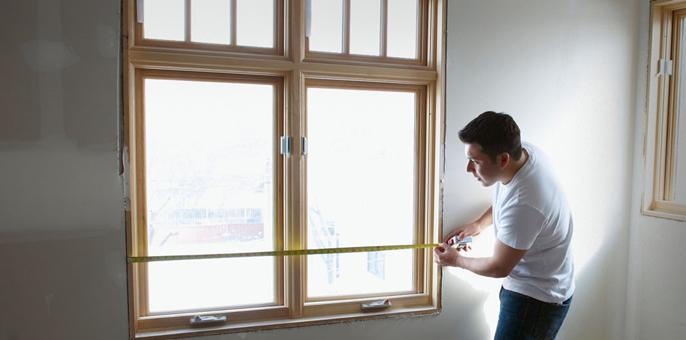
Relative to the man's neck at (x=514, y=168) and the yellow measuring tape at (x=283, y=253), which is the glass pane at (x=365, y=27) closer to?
the man's neck at (x=514, y=168)

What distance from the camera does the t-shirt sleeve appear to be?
69.4 inches

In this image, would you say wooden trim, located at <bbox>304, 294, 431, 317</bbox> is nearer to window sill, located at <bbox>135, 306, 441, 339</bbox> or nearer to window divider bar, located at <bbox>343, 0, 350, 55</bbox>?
window sill, located at <bbox>135, 306, 441, 339</bbox>

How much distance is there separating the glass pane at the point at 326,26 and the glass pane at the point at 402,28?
0.86ft

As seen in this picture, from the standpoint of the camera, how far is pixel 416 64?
223 centimetres

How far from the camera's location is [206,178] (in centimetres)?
202

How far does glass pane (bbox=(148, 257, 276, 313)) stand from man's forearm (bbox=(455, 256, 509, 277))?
93cm

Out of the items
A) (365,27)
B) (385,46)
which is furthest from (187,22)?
(385,46)

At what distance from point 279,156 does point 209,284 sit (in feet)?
2.29

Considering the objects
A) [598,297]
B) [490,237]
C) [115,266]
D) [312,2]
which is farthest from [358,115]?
[598,297]

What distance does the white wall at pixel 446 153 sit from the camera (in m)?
1.74

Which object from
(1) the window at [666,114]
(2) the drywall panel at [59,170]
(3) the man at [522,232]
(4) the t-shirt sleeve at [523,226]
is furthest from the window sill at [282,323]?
(1) the window at [666,114]

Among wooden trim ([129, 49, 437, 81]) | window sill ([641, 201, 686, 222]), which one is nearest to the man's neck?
wooden trim ([129, 49, 437, 81])

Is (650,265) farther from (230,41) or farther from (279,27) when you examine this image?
(230,41)

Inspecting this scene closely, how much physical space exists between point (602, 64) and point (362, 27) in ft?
4.54
